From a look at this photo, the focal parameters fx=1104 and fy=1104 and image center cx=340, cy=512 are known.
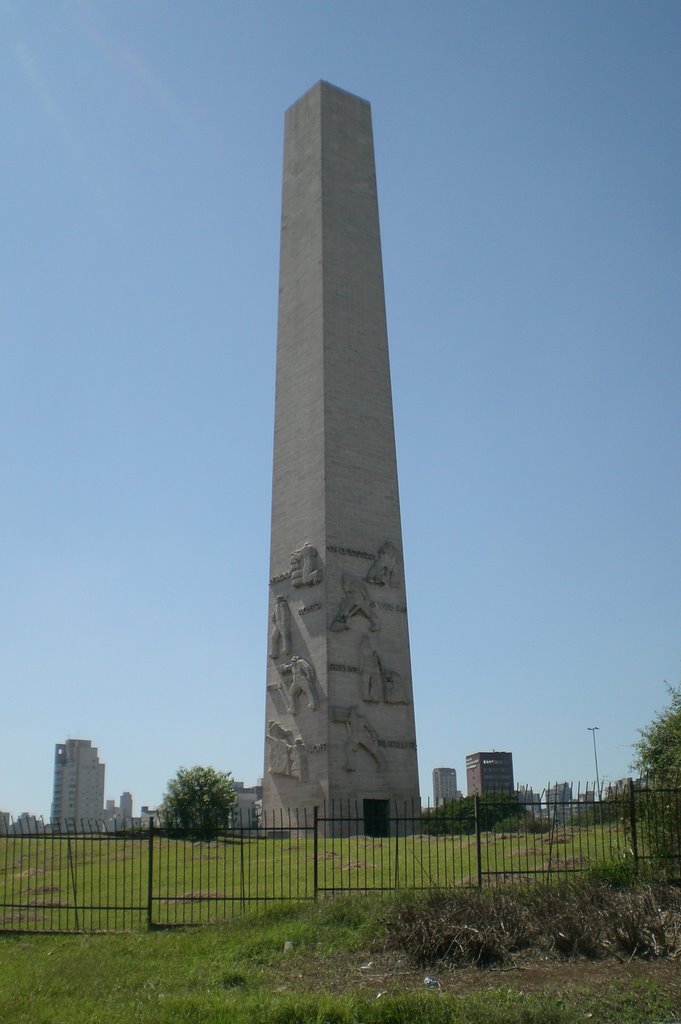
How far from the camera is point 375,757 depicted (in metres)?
31.2

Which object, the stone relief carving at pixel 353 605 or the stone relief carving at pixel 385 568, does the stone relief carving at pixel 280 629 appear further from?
the stone relief carving at pixel 385 568

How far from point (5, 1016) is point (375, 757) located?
2085 cm

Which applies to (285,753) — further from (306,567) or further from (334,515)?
Result: (334,515)

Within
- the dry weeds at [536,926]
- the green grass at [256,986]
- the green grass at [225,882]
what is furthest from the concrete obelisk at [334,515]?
the dry weeds at [536,926]

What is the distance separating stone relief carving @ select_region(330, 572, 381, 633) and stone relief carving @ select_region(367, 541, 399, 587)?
0.54m

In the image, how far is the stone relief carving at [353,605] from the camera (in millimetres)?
31562

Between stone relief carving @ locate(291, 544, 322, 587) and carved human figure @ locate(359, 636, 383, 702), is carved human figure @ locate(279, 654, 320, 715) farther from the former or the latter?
stone relief carving @ locate(291, 544, 322, 587)

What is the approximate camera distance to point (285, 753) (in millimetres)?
31703

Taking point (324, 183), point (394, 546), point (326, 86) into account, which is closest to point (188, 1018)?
point (394, 546)

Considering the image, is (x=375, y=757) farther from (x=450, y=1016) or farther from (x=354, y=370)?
(x=450, y=1016)

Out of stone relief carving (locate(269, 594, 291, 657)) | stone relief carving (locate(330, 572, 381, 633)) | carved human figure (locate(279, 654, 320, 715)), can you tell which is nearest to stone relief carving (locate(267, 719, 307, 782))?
carved human figure (locate(279, 654, 320, 715))

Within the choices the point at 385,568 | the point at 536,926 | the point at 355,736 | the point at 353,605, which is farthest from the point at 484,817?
the point at 385,568

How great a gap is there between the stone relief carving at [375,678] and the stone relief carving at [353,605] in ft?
2.23

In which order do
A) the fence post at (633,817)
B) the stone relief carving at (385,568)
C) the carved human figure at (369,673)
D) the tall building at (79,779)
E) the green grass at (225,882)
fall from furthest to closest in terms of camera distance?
the tall building at (79,779)
the stone relief carving at (385,568)
the carved human figure at (369,673)
the green grass at (225,882)
the fence post at (633,817)
